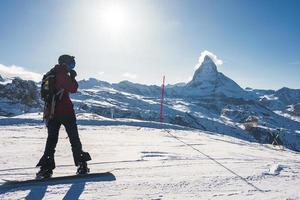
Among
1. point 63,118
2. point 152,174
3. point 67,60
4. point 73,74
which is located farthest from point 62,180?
point 67,60

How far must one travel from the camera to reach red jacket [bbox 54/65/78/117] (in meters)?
7.11

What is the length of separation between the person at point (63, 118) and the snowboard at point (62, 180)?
14.8 inches

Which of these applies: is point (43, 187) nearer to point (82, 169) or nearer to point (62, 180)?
point (62, 180)

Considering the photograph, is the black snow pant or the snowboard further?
the black snow pant

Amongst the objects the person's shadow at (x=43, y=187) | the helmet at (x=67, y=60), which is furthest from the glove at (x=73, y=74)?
the person's shadow at (x=43, y=187)

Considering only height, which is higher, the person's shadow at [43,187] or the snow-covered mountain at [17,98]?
the snow-covered mountain at [17,98]

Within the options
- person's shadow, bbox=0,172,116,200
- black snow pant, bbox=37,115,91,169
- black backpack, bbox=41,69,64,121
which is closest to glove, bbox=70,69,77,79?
black backpack, bbox=41,69,64,121

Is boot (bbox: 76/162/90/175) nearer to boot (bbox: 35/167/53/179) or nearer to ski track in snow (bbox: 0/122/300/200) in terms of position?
ski track in snow (bbox: 0/122/300/200)

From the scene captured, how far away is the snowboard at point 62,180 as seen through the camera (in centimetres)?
601

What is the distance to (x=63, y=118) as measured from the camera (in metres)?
7.17

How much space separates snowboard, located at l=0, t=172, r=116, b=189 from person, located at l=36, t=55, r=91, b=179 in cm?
38

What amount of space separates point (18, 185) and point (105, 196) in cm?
139

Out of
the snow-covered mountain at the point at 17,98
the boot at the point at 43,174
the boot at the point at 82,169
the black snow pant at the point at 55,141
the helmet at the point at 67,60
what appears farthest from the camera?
the snow-covered mountain at the point at 17,98

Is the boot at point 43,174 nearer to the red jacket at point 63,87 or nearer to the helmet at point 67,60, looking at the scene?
the red jacket at point 63,87
